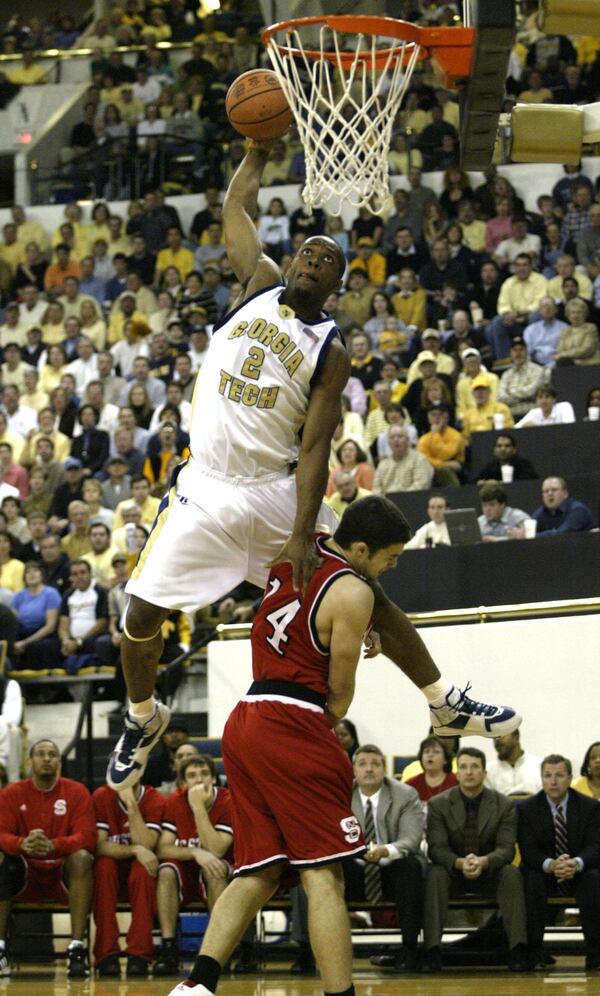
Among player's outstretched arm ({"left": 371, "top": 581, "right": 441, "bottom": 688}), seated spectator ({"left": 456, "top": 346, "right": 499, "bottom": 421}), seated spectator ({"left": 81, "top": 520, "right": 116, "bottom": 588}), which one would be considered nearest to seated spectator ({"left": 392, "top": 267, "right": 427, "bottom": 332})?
seated spectator ({"left": 456, "top": 346, "right": 499, "bottom": 421})

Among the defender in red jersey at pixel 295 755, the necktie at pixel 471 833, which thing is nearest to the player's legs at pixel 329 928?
the defender in red jersey at pixel 295 755

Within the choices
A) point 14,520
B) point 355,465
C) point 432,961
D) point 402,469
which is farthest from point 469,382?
point 432,961

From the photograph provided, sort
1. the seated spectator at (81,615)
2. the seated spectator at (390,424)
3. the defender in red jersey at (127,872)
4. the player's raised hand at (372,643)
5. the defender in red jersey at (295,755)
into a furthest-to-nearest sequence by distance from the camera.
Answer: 1. the seated spectator at (390,424)
2. the seated spectator at (81,615)
3. the defender in red jersey at (127,872)
4. the player's raised hand at (372,643)
5. the defender in red jersey at (295,755)

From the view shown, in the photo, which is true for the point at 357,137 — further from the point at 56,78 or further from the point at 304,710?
the point at 56,78

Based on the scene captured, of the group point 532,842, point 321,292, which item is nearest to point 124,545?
point 532,842

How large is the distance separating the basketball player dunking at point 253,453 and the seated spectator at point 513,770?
4.53m

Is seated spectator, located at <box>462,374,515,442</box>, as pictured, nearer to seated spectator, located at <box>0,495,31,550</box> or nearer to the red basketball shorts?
seated spectator, located at <box>0,495,31,550</box>

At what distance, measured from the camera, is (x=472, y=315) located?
1641 centimetres

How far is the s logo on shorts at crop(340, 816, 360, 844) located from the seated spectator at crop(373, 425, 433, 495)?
8.54m

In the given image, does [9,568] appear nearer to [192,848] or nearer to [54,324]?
[192,848]

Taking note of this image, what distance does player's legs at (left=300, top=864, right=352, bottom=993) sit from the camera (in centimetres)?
497

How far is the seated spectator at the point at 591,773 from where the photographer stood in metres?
9.70

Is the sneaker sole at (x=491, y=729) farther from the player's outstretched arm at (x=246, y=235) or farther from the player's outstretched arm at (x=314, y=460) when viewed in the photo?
the player's outstretched arm at (x=246, y=235)

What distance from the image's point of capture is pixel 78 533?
14859mm
